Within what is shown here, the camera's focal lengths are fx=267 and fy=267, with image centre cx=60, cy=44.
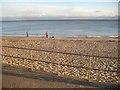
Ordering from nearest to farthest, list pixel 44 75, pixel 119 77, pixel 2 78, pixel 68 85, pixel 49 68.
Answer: pixel 68 85 < pixel 2 78 < pixel 44 75 < pixel 119 77 < pixel 49 68

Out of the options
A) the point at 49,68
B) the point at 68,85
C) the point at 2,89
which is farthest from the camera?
the point at 49,68

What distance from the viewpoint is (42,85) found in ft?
29.8

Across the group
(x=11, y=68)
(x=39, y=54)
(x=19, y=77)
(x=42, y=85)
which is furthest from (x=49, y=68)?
(x=39, y=54)

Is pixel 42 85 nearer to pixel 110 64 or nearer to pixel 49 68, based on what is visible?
pixel 49 68

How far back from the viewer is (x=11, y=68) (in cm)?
1202

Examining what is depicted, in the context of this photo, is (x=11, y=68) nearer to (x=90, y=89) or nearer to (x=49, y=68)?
(x=49, y=68)

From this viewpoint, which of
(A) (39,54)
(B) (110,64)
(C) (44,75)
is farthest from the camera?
(A) (39,54)

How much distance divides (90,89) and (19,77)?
9.66ft

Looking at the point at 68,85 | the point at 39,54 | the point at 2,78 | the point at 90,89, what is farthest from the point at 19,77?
the point at 39,54

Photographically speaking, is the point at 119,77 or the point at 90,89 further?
the point at 119,77

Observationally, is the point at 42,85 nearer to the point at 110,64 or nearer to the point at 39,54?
the point at 110,64

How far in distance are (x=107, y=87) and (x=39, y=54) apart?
422 inches

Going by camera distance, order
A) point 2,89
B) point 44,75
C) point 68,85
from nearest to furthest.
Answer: point 2,89, point 68,85, point 44,75

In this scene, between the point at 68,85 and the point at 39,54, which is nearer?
the point at 68,85
